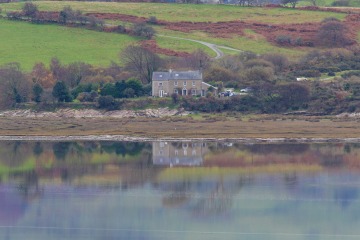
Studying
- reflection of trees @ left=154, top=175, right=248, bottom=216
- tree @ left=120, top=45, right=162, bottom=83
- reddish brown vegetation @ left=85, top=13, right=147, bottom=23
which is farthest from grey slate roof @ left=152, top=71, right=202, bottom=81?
reddish brown vegetation @ left=85, top=13, right=147, bottom=23

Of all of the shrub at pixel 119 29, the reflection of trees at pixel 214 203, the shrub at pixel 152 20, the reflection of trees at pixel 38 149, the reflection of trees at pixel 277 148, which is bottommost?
the reflection of trees at pixel 38 149

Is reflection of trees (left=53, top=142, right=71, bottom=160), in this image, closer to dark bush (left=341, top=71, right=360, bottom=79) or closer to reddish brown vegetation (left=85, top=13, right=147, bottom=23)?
dark bush (left=341, top=71, right=360, bottom=79)

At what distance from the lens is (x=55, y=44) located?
272 ft

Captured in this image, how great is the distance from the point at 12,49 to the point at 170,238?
5420cm

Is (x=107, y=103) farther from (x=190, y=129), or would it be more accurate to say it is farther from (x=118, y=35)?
(x=118, y=35)

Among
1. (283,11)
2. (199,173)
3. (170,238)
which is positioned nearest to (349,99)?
(199,173)

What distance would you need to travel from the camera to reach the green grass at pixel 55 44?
78.6 metres

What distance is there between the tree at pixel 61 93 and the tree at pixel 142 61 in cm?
967

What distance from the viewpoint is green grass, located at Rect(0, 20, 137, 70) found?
78.6 metres

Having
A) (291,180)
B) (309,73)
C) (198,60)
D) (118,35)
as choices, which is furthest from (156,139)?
(118,35)

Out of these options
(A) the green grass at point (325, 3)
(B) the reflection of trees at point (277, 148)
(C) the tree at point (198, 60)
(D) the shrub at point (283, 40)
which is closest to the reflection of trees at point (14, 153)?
(B) the reflection of trees at point (277, 148)

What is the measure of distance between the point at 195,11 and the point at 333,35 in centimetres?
1744

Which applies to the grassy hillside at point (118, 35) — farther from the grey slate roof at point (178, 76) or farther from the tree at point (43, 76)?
the grey slate roof at point (178, 76)

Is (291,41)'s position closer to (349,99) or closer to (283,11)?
(283,11)
